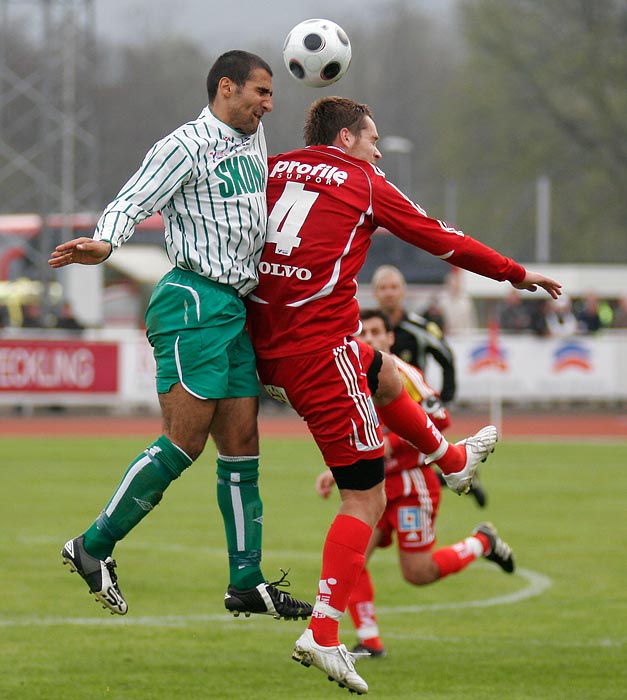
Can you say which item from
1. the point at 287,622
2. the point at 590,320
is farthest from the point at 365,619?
the point at 590,320

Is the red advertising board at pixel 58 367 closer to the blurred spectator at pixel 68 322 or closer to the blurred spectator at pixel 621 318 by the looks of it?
the blurred spectator at pixel 68 322

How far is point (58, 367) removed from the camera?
24.1 m

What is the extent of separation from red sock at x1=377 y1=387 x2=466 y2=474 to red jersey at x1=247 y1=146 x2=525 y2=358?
0.50m

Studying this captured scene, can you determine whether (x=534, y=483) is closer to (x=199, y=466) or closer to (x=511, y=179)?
(x=199, y=466)

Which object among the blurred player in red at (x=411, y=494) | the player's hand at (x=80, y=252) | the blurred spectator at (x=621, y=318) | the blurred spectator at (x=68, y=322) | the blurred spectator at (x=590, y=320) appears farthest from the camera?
the blurred spectator at (x=621, y=318)

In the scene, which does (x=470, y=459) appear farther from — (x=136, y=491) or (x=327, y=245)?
(x=136, y=491)

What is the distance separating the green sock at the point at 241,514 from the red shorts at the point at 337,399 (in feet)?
1.33

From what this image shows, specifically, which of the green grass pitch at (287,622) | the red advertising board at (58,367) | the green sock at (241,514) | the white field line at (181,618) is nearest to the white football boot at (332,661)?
the green sock at (241,514)

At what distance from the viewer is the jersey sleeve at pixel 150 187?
5.89 metres

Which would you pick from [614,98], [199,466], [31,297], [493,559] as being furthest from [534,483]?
[614,98]

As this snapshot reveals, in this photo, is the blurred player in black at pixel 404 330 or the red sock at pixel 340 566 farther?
the blurred player in black at pixel 404 330

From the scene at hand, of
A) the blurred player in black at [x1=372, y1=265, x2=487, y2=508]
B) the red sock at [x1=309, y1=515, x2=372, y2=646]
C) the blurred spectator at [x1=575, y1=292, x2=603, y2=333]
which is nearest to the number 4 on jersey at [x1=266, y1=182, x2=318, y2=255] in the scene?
the red sock at [x1=309, y1=515, x2=372, y2=646]

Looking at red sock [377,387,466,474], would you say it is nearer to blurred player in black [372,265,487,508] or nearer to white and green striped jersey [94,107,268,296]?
white and green striped jersey [94,107,268,296]

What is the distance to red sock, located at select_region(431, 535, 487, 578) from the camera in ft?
27.8
